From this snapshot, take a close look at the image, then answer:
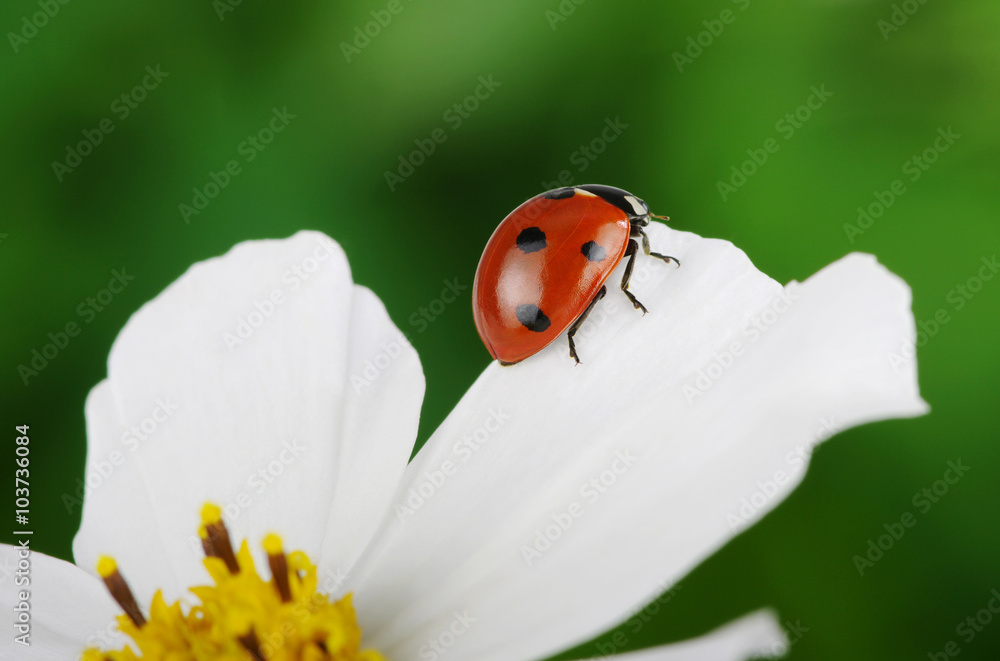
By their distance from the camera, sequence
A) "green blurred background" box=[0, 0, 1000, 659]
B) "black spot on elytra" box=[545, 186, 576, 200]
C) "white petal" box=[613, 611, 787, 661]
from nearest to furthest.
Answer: "white petal" box=[613, 611, 787, 661]
"black spot on elytra" box=[545, 186, 576, 200]
"green blurred background" box=[0, 0, 1000, 659]

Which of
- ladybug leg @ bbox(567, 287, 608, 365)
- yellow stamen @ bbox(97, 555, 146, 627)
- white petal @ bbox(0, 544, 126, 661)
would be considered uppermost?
ladybug leg @ bbox(567, 287, 608, 365)

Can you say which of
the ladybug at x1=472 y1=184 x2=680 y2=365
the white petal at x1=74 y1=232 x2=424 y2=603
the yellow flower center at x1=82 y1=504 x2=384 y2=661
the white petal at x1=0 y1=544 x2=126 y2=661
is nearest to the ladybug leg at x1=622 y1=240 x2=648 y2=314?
the ladybug at x1=472 y1=184 x2=680 y2=365

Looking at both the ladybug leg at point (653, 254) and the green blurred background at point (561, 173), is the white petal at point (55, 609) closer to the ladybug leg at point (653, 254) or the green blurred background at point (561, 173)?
the green blurred background at point (561, 173)

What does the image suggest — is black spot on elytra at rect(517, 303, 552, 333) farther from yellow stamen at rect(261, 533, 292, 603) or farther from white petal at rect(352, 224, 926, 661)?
yellow stamen at rect(261, 533, 292, 603)

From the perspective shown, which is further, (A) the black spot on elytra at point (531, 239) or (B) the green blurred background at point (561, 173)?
(B) the green blurred background at point (561, 173)

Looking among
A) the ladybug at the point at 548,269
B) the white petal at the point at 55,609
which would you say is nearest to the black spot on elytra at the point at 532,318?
the ladybug at the point at 548,269
